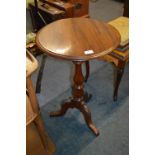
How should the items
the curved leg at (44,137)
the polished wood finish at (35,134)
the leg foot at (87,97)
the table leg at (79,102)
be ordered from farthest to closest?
the leg foot at (87,97) → the table leg at (79,102) → the curved leg at (44,137) → the polished wood finish at (35,134)

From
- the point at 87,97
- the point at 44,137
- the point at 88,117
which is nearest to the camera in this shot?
the point at 44,137

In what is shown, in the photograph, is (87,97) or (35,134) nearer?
(35,134)

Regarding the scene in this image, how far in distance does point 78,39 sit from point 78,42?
0.04m

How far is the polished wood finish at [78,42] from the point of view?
1.22 m

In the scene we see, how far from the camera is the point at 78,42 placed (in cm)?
132

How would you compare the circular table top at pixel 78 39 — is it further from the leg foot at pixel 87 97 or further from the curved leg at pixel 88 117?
the leg foot at pixel 87 97

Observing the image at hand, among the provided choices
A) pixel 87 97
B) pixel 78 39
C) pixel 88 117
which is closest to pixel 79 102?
pixel 88 117

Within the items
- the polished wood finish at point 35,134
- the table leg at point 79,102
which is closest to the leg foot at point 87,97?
the table leg at point 79,102

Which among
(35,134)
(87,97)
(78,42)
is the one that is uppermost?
(78,42)

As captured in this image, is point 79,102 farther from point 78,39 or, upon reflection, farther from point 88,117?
point 78,39
